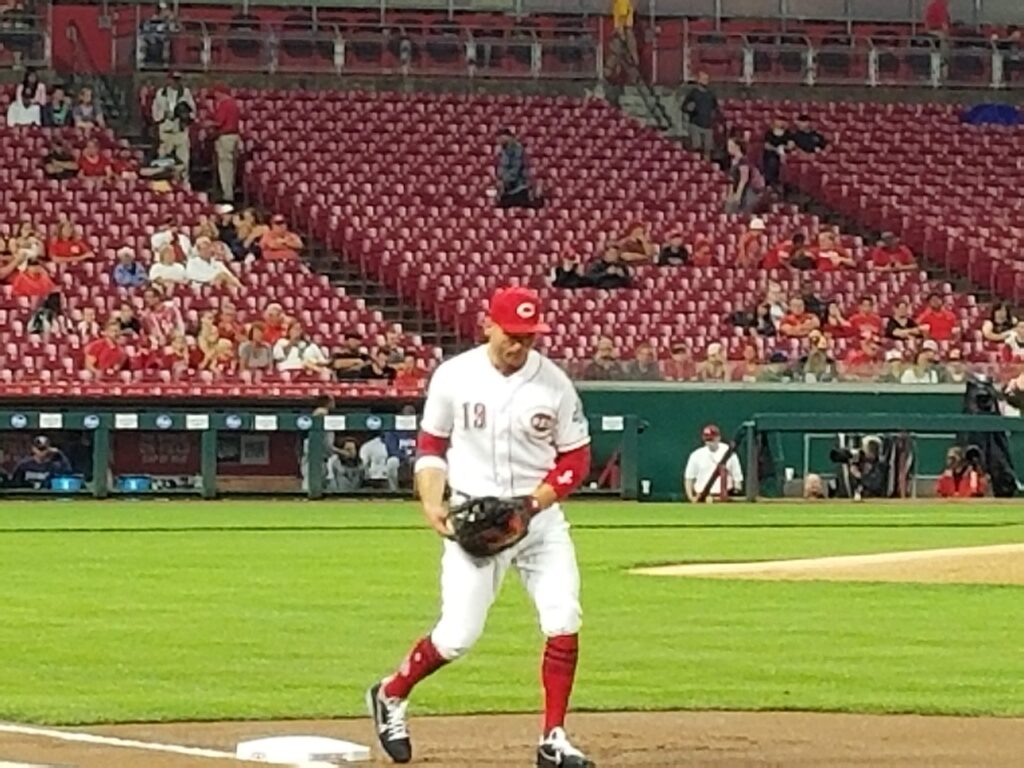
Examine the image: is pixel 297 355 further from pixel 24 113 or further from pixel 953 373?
pixel 24 113

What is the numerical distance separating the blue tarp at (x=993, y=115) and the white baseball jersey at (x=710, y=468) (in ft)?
41.7

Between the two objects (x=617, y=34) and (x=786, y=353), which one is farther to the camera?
(x=617, y=34)

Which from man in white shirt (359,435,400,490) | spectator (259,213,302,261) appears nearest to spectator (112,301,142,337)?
man in white shirt (359,435,400,490)

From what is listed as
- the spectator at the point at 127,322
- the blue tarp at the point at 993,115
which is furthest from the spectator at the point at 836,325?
the blue tarp at the point at 993,115

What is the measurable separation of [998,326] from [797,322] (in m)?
2.58

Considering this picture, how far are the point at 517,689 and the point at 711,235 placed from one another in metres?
22.9

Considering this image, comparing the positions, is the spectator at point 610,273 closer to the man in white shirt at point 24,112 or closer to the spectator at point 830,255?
the spectator at point 830,255

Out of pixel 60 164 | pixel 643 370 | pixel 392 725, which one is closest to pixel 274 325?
pixel 643 370

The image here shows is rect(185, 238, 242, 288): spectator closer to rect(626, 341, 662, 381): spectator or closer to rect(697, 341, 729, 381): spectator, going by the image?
rect(626, 341, 662, 381): spectator

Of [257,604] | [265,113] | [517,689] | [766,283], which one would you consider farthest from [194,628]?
[265,113]

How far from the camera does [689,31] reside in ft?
133

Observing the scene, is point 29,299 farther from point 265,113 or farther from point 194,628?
point 194,628

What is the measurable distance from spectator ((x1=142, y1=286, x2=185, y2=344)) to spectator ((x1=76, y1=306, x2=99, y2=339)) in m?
0.51

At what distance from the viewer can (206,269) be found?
3038 centimetres
